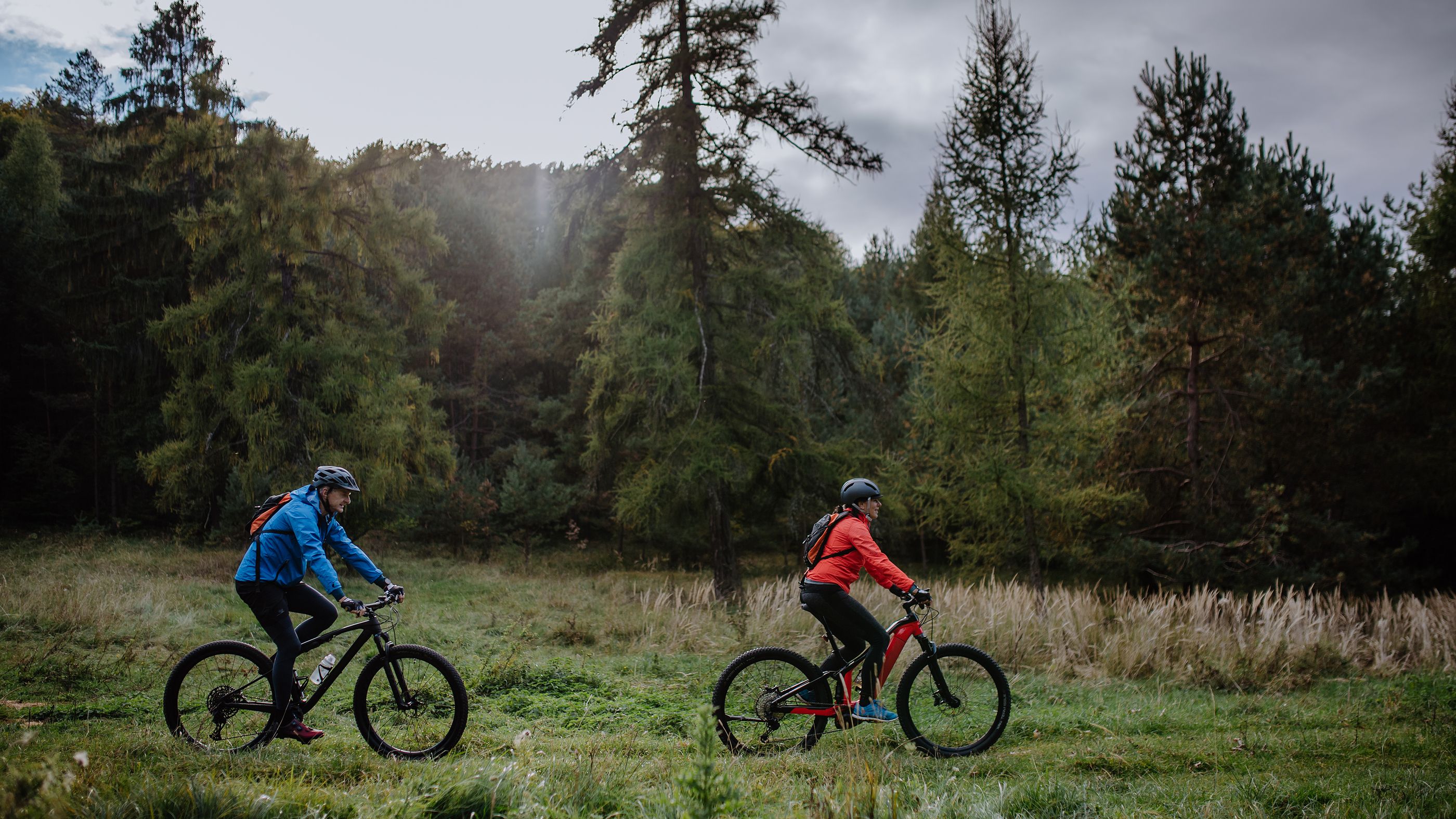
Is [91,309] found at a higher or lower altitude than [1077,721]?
higher

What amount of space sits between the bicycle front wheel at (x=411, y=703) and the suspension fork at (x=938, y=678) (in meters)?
3.04

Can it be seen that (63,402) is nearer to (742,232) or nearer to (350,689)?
(742,232)

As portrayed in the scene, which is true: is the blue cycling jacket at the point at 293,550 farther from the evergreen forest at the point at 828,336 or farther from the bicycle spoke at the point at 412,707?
the evergreen forest at the point at 828,336

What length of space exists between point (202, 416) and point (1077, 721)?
1813cm

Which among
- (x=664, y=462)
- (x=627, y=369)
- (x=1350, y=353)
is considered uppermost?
(x=1350, y=353)

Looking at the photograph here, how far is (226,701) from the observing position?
505 cm

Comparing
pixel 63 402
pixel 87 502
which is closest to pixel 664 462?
pixel 63 402

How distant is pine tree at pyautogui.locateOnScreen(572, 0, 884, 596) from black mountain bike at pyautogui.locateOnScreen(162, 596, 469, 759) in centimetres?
897

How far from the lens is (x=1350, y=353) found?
677 inches

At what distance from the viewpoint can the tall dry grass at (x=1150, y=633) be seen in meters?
8.58

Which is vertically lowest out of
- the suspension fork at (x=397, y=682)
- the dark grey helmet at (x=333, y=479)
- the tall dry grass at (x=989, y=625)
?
the tall dry grass at (x=989, y=625)

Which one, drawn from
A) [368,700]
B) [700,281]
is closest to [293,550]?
[368,700]

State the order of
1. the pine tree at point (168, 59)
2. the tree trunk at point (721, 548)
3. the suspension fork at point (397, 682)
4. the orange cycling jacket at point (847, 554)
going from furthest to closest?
the pine tree at point (168, 59) < the tree trunk at point (721, 548) < the orange cycling jacket at point (847, 554) < the suspension fork at point (397, 682)

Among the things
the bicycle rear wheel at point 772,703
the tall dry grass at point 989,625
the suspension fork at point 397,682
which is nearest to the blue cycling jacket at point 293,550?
the suspension fork at point 397,682
